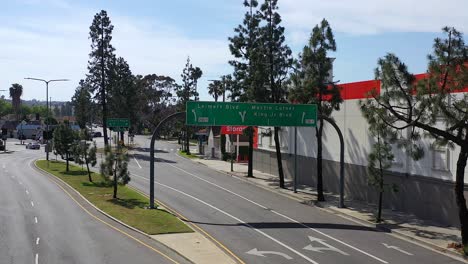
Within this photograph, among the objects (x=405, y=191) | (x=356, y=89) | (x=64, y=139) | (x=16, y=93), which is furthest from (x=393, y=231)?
(x=16, y=93)

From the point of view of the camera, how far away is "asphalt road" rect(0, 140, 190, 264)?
20953mm

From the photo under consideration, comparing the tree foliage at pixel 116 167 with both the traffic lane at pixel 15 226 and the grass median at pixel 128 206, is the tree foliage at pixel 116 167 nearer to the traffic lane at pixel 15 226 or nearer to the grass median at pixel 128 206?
the grass median at pixel 128 206

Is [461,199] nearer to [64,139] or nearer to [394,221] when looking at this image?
[394,221]

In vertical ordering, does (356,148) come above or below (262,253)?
above

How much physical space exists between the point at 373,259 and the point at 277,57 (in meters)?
28.2

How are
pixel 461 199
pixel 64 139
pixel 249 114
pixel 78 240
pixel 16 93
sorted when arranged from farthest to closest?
pixel 16 93, pixel 64 139, pixel 249 114, pixel 78 240, pixel 461 199

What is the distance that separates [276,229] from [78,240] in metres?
9.90

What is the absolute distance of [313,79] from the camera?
121 ft

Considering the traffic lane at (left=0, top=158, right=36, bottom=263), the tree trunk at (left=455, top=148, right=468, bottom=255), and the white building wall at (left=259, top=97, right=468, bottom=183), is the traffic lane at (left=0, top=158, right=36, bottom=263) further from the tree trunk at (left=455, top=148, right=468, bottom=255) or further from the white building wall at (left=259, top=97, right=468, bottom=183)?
the white building wall at (left=259, top=97, right=468, bottom=183)

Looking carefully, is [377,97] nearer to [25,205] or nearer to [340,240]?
[340,240]

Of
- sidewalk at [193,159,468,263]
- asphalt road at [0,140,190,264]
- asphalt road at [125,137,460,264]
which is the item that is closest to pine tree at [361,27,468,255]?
sidewalk at [193,159,468,263]

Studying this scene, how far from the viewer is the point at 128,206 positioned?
33.4 metres

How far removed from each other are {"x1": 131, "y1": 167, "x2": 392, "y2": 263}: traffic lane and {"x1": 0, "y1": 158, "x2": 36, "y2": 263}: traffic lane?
873 cm

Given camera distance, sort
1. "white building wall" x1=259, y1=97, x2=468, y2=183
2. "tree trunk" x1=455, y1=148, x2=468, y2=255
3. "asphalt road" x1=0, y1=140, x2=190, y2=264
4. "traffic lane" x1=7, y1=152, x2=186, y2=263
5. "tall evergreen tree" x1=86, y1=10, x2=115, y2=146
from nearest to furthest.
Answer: "traffic lane" x1=7, y1=152, x2=186, y2=263 → "asphalt road" x1=0, y1=140, x2=190, y2=264 → "tree trunk" x1=455, y1=148, x2=468, y2=255 → "white building wall" x1=259, y1=97, x2=468, y2=183 → "tall evergreen tree" x1=86, y1=10, x2=115, y2=146
